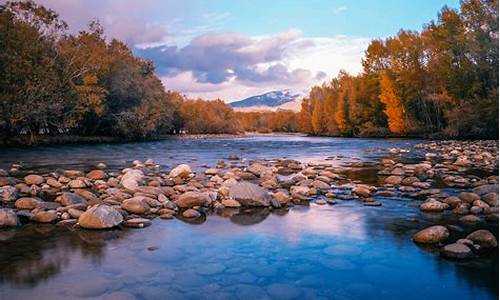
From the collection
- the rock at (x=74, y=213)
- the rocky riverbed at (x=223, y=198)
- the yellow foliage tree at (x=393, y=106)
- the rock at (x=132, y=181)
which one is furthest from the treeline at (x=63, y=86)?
the yellow foliage tree at (x=393, y=106)

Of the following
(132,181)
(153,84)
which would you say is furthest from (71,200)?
(153,84)

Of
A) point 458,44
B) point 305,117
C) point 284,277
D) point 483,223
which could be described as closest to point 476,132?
point 458,44

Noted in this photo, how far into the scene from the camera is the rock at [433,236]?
6.63 m

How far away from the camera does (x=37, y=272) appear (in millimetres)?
5414

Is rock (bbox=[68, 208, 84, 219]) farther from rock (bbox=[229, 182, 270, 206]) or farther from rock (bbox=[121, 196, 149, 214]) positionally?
rock (bbox=[229, 182, 270, 206])

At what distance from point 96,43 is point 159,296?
51.3 meters

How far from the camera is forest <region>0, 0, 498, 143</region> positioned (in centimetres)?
3125

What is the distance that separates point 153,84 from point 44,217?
176ft

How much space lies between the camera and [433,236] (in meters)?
6.66

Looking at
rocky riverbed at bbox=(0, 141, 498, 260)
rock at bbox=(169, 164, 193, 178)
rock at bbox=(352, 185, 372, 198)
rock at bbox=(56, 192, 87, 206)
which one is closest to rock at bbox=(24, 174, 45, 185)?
rocky riverbed at bbox=(0, 141, 498, 260)

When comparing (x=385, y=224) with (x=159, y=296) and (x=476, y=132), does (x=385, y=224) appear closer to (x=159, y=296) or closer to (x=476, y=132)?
(x=159, y=296)

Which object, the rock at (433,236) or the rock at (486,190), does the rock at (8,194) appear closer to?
the rock at (433,236)

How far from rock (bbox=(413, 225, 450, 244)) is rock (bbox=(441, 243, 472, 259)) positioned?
1.64ft

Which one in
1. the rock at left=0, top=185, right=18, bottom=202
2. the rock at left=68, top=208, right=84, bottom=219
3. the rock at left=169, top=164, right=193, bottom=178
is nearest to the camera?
the rock at left=68, top=208, right=84, bottom=219
